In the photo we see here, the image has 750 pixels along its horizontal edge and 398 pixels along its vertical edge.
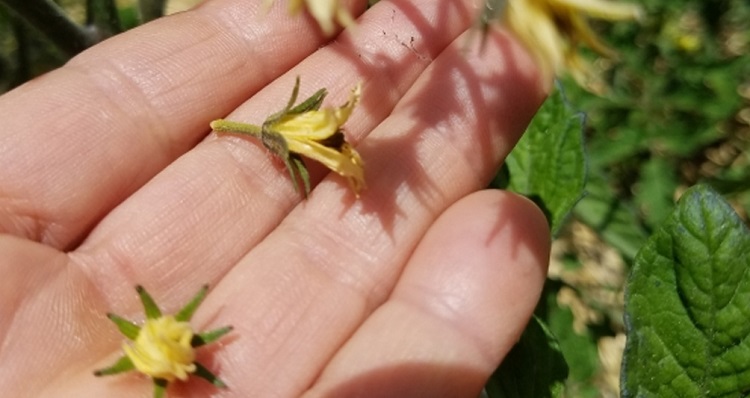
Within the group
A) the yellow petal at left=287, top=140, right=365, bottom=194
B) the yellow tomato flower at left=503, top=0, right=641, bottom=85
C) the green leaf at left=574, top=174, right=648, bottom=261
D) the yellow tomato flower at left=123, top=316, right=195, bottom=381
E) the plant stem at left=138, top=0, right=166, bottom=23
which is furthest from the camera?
the green leaf at left=574, top=174, right=648, bottom=261

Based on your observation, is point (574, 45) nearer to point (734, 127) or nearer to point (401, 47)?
point (401, 47)

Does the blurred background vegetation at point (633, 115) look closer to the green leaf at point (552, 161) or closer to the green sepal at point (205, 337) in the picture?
the green leaf at point (552, 161)

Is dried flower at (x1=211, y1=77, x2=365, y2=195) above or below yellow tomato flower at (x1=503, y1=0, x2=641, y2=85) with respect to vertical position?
below

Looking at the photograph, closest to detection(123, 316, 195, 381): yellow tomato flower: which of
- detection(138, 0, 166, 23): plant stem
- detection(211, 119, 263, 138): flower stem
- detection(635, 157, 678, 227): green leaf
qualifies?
detection(211, 119, 263, 138): flower stem

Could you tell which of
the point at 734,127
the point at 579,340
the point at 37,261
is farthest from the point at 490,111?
the point at 734,127

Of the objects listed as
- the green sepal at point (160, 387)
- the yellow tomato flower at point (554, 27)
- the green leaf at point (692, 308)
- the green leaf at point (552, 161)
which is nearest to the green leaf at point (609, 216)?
the green leaf at point (552, 161)

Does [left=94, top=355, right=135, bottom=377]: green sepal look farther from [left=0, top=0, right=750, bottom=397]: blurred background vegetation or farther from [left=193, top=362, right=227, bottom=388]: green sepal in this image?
[left=0, top=0, right=750, bottom=397]: blurred background vegetation
